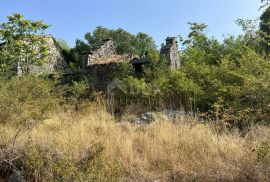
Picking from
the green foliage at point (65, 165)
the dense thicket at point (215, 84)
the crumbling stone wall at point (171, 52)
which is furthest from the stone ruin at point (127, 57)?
the green foliage at point (65, 165)

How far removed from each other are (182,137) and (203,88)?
4317mm

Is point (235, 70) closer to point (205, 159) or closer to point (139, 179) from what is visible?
point (205, 159)

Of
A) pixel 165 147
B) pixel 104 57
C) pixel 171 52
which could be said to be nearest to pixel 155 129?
pixel 165 147

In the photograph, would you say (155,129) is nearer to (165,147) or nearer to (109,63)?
(165,147)

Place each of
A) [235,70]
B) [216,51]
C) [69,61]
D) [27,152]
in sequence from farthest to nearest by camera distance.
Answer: [69,61], [216,51], [235,70], [27,152]

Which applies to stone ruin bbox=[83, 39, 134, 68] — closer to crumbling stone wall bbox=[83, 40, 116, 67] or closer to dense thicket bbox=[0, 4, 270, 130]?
crumbling stone wall bbox=[83, 40, 116, 67]

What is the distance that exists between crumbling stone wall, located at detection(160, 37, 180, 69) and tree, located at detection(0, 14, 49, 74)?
7751 mm

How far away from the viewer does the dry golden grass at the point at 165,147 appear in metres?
5.94

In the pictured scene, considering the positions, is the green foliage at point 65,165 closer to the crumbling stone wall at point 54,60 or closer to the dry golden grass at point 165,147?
the dry golden grass at point 165,147

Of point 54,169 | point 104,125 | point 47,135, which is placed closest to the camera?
point 54,169

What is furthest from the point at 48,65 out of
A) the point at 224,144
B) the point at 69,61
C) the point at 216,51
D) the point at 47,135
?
the point at 224,144

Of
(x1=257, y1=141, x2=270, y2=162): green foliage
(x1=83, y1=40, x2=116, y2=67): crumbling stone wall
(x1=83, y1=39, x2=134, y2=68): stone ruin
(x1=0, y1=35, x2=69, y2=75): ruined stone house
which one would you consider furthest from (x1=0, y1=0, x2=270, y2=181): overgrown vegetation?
(x1=0, y1=35, x2=69, y2=75): ruined stone house

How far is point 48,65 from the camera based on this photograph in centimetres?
2425

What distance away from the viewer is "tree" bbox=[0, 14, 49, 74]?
20.6 meters
